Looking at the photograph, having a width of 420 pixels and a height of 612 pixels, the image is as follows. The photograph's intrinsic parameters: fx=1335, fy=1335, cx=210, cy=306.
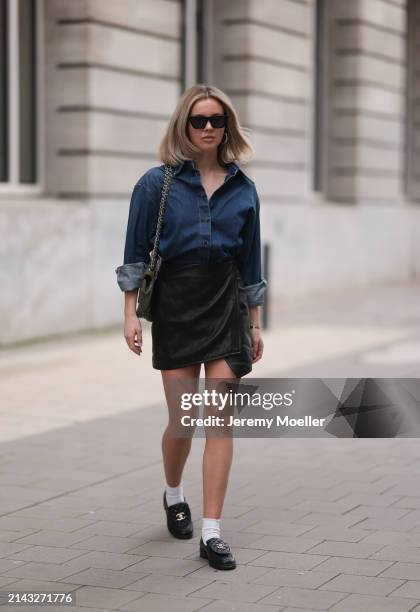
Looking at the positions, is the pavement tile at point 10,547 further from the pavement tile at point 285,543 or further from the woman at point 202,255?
the pavement tile at point 285,543

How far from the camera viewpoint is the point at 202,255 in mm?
5090

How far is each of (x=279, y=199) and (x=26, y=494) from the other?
11053 millimetres

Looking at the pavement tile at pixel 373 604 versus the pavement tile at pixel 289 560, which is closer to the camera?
the pavement tile at pixel 373 604

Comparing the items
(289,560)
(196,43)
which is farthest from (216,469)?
(196,43)

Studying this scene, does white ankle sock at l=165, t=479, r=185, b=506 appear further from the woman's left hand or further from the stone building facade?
the stone building facade

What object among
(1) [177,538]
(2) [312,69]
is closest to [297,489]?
(1) [177,538]

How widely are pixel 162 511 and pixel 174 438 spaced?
26.2 inches

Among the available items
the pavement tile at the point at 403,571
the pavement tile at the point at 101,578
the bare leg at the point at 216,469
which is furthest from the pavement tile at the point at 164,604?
the pavement tile at the point at 403,571

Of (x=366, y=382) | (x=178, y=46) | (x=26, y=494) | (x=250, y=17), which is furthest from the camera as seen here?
(x=250, y=17)

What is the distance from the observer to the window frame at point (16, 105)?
12797 mm

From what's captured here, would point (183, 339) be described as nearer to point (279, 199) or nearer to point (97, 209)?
point (97, 209)

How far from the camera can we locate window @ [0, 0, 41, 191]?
12.8m

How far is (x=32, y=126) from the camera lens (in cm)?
1321

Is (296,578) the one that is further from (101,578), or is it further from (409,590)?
(101,578)
